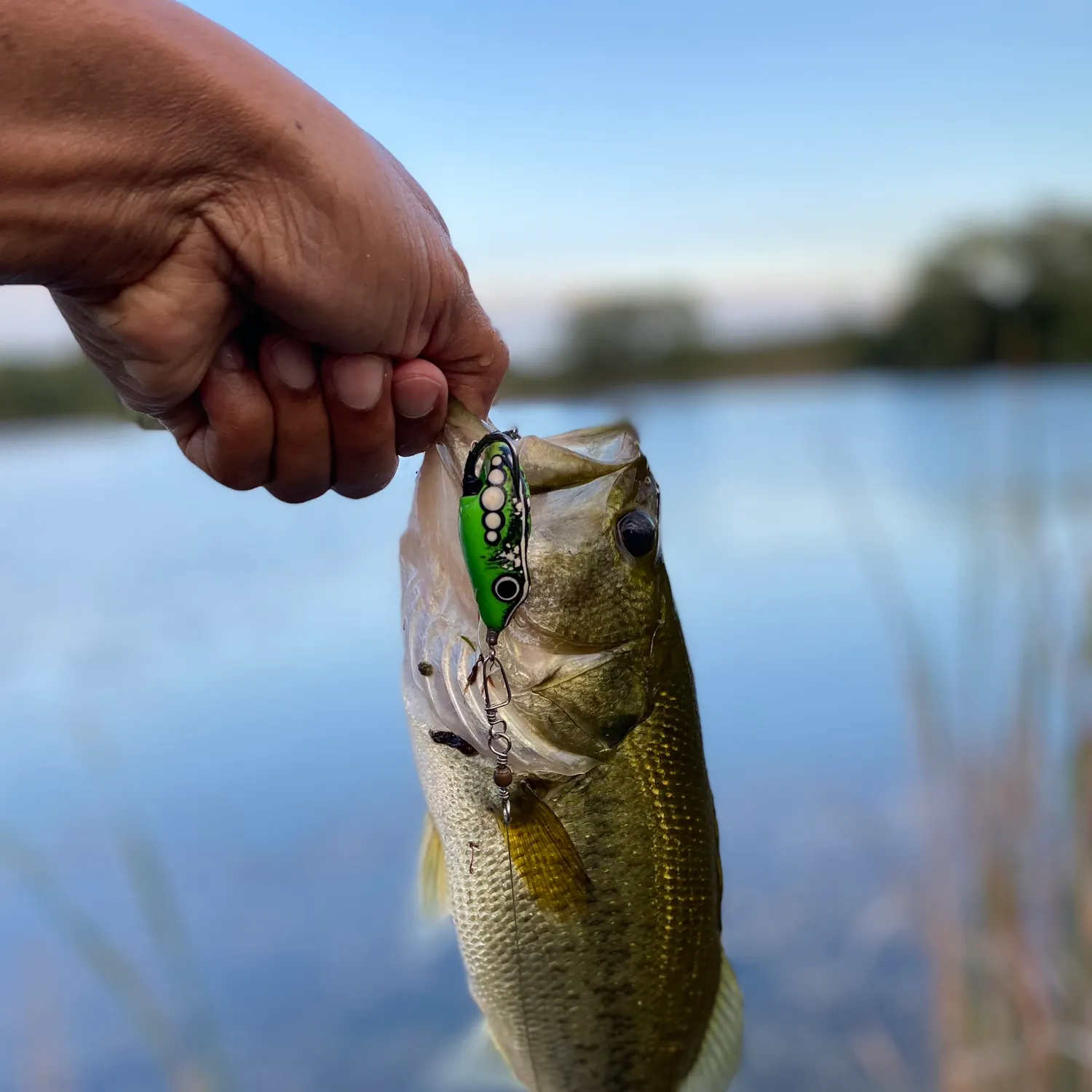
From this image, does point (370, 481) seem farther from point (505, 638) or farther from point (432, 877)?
point (432, 877)

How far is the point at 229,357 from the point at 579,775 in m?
0.86

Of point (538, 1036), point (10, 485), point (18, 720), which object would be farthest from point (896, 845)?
point (10, 485)

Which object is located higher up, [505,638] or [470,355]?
[470,355]

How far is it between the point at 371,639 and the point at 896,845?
4602mm

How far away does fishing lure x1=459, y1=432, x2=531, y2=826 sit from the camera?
1.17m

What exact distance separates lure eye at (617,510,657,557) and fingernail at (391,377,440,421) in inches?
14.4

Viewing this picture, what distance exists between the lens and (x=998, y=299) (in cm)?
1031

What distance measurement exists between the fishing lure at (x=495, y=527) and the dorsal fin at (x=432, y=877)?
0.58 metres

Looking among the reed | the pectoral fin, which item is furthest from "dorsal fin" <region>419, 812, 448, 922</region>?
the reed

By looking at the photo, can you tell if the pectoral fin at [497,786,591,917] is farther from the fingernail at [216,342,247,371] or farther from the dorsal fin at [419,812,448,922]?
the fingernail at [216,342,247,371]

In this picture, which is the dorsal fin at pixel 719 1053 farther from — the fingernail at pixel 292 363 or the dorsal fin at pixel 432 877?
the fingernail at pixel 292 363

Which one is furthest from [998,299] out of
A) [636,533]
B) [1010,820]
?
[636,533]

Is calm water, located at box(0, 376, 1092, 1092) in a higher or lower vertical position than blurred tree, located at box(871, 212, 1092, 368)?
lower

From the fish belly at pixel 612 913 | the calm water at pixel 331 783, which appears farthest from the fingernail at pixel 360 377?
the fish belly at pixel 612 913
